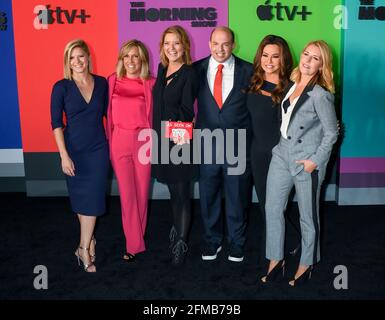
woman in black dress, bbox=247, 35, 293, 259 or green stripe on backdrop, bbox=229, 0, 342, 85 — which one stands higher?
green stripe on backdrop, bbox=229, 0, 342, 85

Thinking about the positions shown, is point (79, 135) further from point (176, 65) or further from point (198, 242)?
point (198, 242)

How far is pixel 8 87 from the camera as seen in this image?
512 cm

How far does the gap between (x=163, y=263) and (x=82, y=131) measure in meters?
1.13

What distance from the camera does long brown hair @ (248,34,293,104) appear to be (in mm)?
3023

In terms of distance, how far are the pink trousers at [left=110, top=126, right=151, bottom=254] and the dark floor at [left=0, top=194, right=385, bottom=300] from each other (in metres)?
0.20

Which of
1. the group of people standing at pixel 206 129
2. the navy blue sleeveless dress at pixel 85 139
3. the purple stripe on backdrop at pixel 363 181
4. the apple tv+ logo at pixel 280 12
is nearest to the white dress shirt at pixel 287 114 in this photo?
the group of people standing at pixel 206 129

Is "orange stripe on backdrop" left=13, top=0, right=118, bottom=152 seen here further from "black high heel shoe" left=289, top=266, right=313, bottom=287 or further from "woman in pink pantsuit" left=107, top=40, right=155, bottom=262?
"black high heel shoe" left=289, top=266, right=313, bottom=287

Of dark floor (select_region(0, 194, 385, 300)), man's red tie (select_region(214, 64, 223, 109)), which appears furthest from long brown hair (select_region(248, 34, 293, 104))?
dark floor (select_region(0, 194, 385, 300))

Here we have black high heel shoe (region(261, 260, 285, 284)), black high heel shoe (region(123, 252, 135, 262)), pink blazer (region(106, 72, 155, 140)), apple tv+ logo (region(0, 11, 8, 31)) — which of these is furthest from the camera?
apple tv+ logo (region(0, 11, 8, 31))

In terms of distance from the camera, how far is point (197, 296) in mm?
3002

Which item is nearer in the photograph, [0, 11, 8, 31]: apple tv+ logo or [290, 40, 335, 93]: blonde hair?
[290, 40, 335, 93]: blonde hair

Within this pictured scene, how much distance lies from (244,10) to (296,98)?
2.13 metres

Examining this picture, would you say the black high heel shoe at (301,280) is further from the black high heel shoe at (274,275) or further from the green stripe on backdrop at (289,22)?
the green stripe on backdrop at (289,22)

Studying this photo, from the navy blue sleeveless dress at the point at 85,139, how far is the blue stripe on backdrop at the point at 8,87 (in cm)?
227
